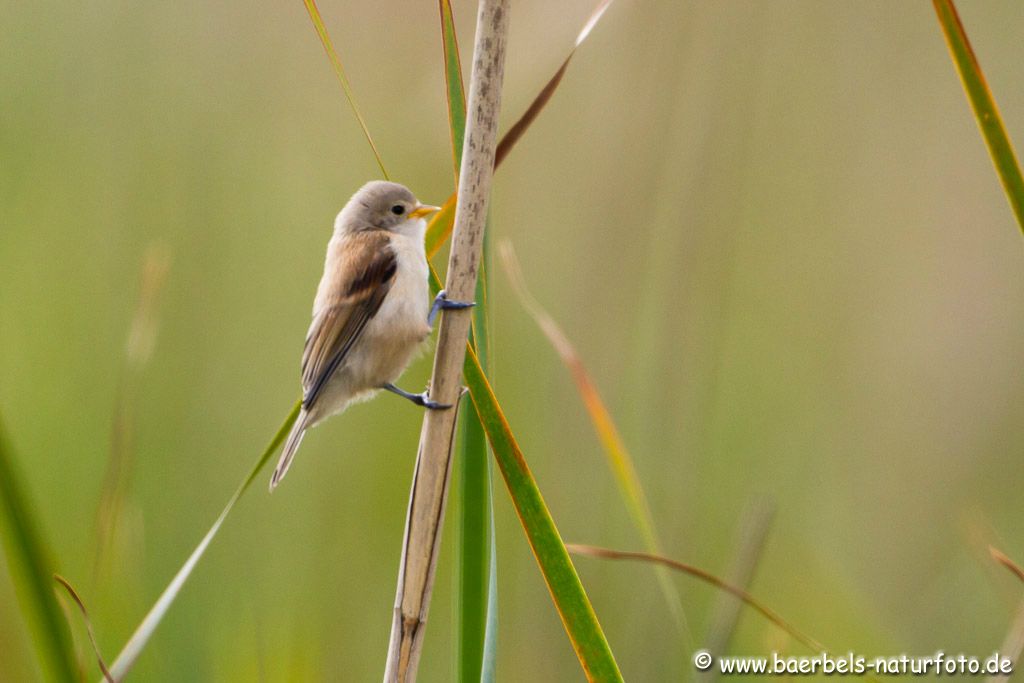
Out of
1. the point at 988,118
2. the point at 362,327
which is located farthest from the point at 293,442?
the point at 988,118

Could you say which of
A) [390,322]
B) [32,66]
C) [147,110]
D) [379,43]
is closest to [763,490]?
[390,322]

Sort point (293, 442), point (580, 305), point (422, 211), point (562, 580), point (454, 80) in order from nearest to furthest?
point (562, 580), point (454, 80), point (293, 442), point (422, 211), point (580, 305)

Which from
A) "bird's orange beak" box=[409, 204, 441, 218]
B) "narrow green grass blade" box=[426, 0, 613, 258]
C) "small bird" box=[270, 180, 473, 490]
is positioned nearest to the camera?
"narrow green grass blade" box=[426, 0, 613, 258]

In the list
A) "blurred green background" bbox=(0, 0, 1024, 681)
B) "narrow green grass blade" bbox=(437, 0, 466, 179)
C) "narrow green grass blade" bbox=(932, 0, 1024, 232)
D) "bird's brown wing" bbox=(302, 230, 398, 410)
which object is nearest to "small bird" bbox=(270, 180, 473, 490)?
"bird's brown wing" bbox=(302, 230, 398, 410)

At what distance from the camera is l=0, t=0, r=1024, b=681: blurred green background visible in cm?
207

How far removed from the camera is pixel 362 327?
1.89 meters

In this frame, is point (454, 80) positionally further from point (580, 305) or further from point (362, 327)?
point (580, 305)

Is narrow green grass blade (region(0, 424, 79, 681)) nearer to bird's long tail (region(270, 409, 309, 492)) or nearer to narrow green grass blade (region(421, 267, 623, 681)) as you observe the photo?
narrow green grass blade (region(421, 267, 623, 681))

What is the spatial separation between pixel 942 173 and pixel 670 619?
1771 mm

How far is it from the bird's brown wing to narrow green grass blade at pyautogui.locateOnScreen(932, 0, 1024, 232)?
3.96 ft

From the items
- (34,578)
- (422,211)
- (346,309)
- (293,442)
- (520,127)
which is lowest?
(293,442)

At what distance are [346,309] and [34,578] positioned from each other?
3.33 feet

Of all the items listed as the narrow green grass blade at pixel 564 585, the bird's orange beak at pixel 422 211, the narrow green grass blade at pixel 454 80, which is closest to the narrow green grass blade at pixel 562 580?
the narrow green grass blade at pixel 564 585

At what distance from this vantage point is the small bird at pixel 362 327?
1.81 m
